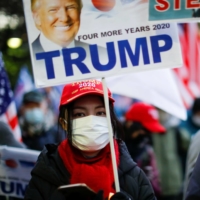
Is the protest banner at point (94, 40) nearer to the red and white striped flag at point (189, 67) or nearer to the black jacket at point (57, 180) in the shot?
the black jacket at point (57, 180)

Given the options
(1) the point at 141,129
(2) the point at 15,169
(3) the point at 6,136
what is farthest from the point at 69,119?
(1) the point at 141,129

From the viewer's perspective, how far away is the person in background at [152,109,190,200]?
8.33 meters

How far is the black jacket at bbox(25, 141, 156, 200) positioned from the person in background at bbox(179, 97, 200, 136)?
4.78 meters

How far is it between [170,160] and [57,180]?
4.66 m

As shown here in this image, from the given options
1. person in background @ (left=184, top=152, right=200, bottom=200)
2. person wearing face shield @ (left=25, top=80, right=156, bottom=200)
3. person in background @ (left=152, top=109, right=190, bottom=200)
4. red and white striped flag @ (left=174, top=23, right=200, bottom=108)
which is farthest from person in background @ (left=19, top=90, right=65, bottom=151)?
person in background @ (left=184, top=152, right=200, bottom=200)

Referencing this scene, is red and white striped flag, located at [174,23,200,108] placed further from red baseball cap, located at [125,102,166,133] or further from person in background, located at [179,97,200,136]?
red baseball cap, located at [125,102,166,133]

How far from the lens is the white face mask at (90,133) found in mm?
3945

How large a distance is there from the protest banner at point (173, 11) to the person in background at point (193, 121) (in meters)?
4.62

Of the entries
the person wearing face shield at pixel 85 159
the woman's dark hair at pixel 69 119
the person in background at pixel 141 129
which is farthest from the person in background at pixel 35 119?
the person wearing face shield at pixel 85 159

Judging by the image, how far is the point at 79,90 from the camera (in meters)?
4.05

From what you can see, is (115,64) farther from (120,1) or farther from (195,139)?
(195,139)

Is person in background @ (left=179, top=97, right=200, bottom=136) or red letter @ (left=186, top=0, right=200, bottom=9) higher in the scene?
red letter @ (left=186, top=0, right=200, bottom=9)

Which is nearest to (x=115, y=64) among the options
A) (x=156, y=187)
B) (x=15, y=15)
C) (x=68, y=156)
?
(x=68, y=156)

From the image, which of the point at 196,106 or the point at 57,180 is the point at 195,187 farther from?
the point at 196,106
